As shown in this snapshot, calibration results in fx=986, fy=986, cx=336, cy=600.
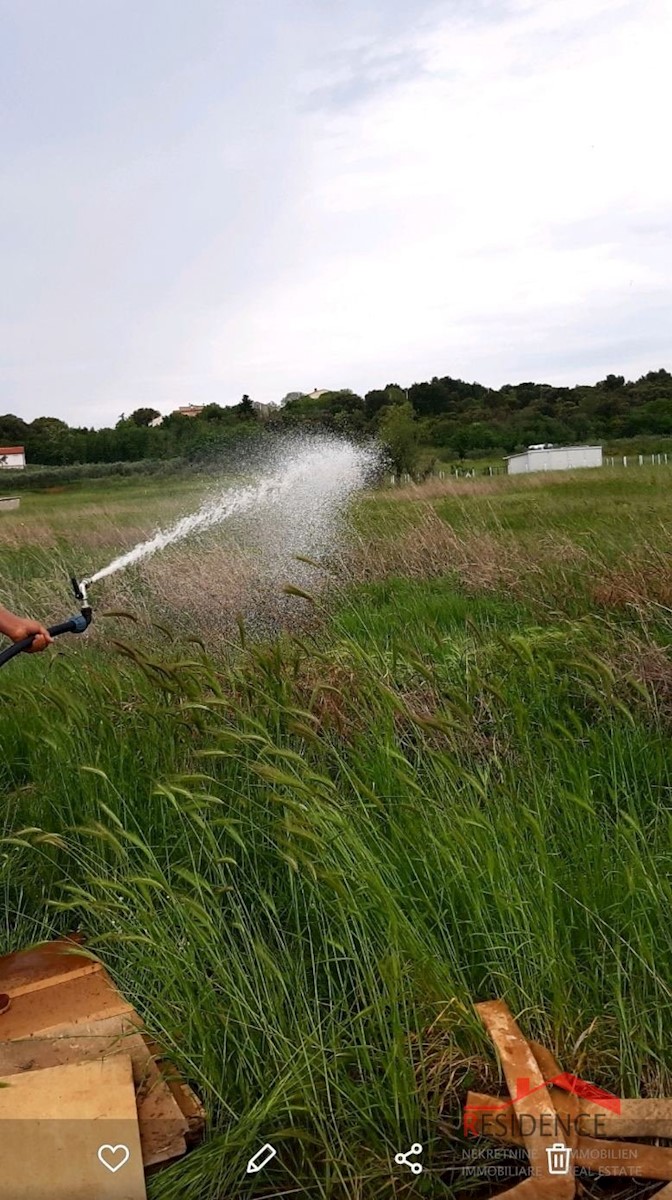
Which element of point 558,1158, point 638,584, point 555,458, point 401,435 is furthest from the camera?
point 555,458

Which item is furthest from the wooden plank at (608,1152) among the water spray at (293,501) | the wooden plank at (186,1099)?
the water spray at (293,501)

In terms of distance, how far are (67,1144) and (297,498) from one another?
10.0 m

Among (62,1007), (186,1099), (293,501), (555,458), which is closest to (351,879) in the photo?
(186,1099)

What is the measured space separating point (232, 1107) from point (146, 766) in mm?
1735

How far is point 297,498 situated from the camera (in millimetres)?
12008

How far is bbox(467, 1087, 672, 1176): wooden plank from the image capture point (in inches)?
87.3

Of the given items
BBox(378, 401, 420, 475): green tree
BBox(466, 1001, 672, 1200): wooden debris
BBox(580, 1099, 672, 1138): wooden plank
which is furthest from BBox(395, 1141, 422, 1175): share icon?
BBox(378, 401, 420, 475): green tree

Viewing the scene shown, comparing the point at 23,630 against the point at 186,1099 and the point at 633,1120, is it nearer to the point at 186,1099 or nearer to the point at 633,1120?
the point at 186,1099

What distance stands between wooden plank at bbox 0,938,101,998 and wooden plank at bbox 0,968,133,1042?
0.03 meters

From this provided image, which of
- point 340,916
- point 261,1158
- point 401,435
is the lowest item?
point 261,1158

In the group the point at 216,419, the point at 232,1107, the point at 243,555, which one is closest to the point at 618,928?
the point at 232,1107

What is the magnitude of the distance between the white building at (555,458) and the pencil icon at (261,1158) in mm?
48877

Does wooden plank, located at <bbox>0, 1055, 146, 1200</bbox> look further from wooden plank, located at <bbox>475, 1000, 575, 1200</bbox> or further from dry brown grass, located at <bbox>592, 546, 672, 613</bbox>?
dry brown grass, located at <bbox>592, 546, 672, 613</bbox>

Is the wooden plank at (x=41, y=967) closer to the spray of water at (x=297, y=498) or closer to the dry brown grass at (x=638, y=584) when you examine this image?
the dry brown grass at (x=638, y=584)
